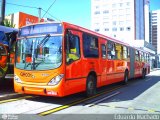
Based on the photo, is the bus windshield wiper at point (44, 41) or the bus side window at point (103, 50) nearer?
the bus windshield wiper at point (44, 41)

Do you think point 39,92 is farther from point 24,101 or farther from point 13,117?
point 13,117

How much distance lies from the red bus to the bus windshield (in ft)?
6.71

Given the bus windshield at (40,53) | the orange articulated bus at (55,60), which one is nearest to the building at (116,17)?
the orange articulated bus at (55,60)

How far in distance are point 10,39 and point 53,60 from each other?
4082mm

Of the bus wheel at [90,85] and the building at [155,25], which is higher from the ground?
the building at [155,25]

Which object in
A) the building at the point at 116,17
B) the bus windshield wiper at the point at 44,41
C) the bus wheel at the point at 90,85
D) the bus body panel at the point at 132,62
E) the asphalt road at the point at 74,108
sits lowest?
the asphalt road at the point at 74,108

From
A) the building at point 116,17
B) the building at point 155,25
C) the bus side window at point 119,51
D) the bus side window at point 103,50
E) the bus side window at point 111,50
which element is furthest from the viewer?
the building at point 155,25

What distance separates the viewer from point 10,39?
41.0 ft

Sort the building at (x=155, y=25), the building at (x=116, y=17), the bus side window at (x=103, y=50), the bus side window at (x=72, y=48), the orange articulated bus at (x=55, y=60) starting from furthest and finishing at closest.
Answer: the building at (x=155, y=25) < the building at (x=116, y=17) < the bus side window at (x=103, y=50) < the bus side window at (x=72, y=48) < the orange articulated bus at (x=55, y=60)

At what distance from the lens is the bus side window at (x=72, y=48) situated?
9.54 m

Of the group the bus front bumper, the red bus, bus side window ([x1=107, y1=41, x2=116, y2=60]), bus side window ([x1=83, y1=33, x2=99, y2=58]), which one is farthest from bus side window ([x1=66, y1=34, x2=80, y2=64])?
bus side window ([x1=107, y1=41, x2=116, y2=60])

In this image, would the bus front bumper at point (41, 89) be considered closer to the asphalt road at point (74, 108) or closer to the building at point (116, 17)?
the asphalt road at point (74, 108)

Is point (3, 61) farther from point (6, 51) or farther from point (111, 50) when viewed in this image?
point (111, 50)

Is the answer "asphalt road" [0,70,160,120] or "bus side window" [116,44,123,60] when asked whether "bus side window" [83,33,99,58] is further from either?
"bus side window" [116,44,123,60]
